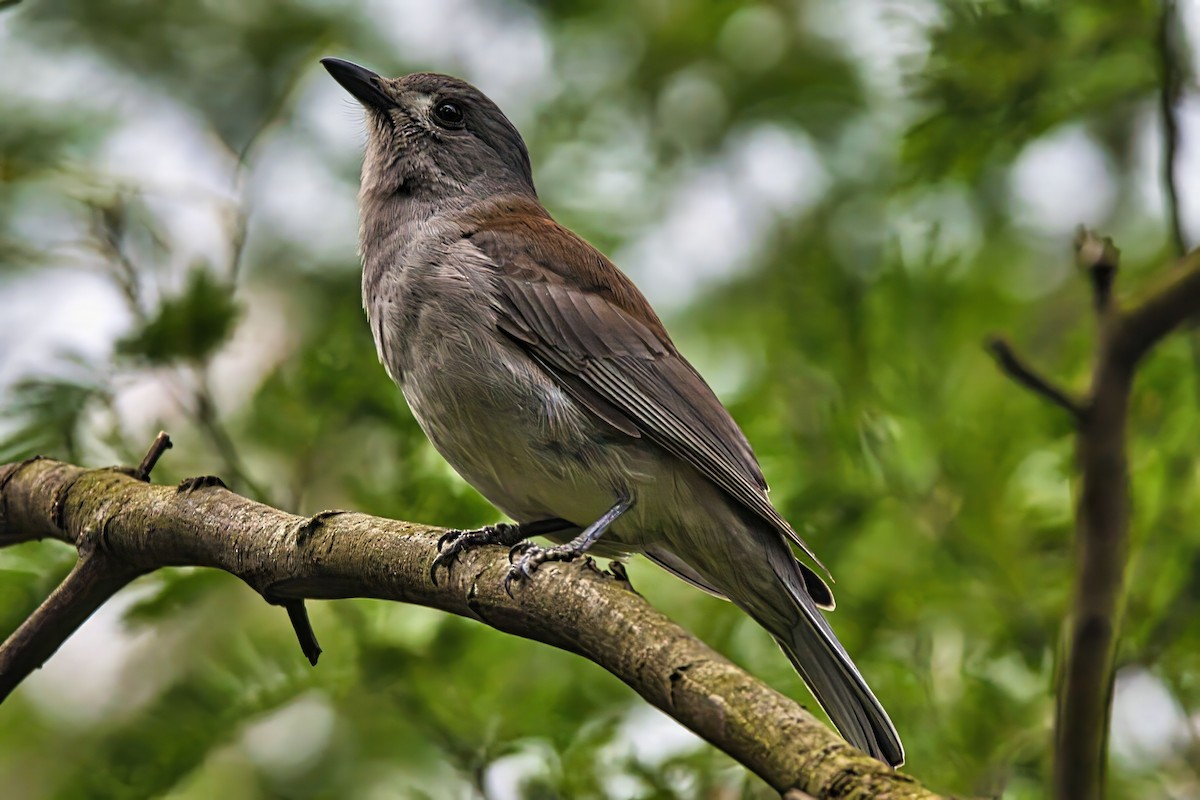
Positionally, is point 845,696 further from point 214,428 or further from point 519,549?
point 214,428

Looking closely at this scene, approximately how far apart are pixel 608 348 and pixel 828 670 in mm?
1407

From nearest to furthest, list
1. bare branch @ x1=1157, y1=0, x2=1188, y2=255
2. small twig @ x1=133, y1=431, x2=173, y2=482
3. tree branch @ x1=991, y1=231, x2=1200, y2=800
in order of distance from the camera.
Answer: tree branch @ x1=991, y1=231, x2=1200, y2=800 < bare branch @ x1=1157, y1=0, x2=1188, y2=255 < small twig @ x1=133, y1=431, x2=173, y2=482

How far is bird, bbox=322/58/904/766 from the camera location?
4.29m

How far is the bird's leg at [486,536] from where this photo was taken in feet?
10.8

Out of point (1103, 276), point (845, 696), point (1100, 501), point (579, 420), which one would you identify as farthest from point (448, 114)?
point (1100, 501)

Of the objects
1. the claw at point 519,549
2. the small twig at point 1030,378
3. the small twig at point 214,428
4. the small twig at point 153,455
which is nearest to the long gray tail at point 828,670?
the claw at point 519,549

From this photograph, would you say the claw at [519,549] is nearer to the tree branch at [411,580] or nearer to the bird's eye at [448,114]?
the tree branch at [411,580]

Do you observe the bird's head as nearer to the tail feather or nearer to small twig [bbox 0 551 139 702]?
small twig [bbox 0 551 139 702]

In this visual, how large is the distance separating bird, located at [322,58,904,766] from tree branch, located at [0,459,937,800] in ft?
2.27

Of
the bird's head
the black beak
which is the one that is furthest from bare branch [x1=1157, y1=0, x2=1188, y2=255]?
the black beak

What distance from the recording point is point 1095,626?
2.26 m

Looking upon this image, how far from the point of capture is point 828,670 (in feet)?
13.1

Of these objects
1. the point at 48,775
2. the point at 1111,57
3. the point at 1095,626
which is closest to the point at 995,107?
the point at 1111,57

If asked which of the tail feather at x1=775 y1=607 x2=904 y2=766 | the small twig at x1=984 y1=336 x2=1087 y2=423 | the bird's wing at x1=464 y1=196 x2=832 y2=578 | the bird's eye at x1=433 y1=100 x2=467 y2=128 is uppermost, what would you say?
the bird's eye at x1=433 y1=100 x2=467 y2=128
